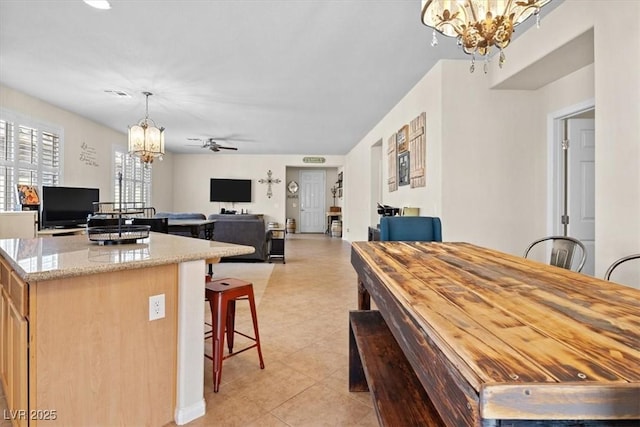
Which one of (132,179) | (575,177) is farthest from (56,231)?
(575,177)

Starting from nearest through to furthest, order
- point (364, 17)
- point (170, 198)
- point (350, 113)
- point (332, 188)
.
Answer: point (364, 17) < point (350, 113) < point (170, 198) < point (332, 188)

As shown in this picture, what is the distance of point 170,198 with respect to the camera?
990 centimetres

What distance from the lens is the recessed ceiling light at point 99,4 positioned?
2.54 m

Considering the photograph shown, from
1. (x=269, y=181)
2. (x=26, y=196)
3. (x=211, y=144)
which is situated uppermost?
(x=211, y=144)

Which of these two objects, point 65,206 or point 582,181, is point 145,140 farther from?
point 582,181

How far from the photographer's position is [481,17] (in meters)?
1.73

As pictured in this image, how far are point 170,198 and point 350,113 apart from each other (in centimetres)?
662

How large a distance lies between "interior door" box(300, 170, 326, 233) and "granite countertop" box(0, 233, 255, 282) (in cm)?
965

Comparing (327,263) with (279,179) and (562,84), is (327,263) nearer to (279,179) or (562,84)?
(562,84)

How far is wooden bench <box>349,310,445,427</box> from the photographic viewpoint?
1098mm

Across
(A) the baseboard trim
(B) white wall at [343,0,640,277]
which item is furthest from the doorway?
(A) the baseboard trim

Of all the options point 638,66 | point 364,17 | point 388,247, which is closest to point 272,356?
point 388,247

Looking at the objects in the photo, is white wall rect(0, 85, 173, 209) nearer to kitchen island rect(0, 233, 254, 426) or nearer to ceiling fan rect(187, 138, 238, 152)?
ceiling fan rect(187, 138, 238, 152)

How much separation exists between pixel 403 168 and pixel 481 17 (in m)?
3.20
